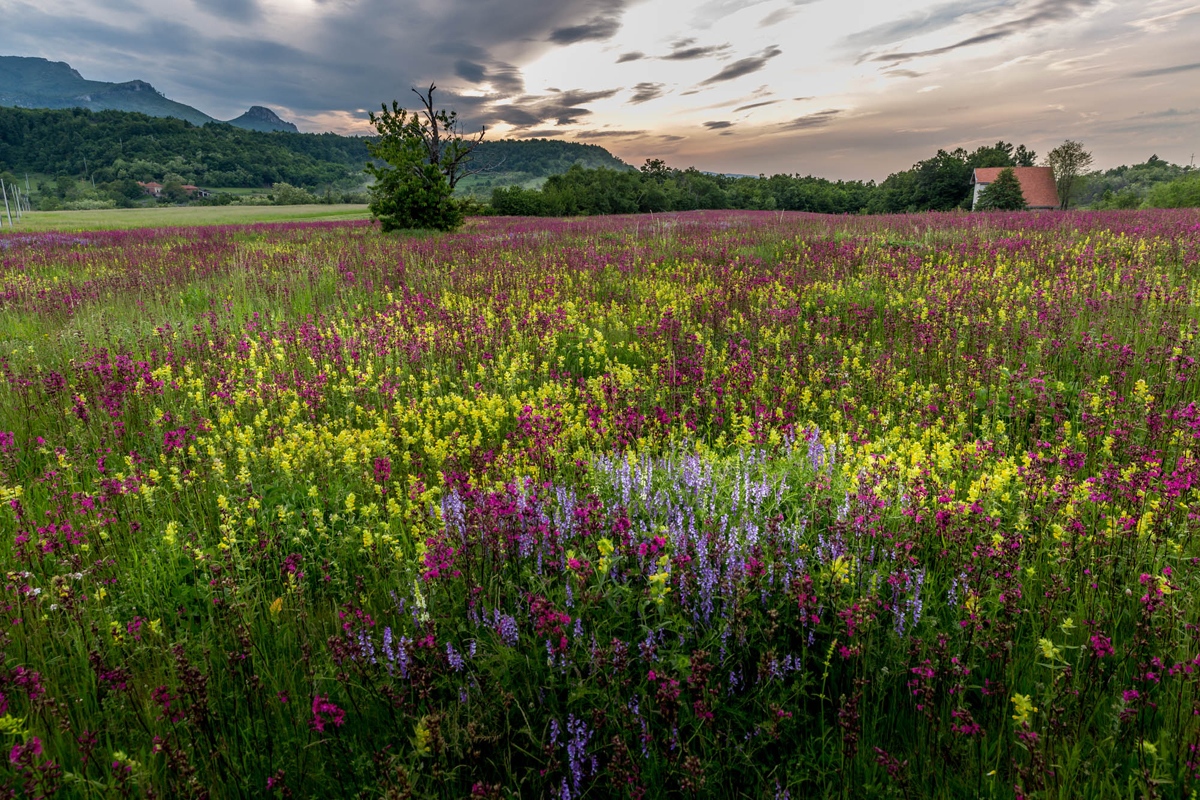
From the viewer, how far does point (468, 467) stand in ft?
13.0

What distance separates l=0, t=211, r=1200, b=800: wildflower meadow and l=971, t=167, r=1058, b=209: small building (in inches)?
2835

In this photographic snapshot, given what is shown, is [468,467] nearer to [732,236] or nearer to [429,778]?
[429,778]

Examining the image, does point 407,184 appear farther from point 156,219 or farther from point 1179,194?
point 1179,194

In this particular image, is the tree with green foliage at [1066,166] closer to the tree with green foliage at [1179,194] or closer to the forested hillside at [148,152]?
the tree with green foliage at [1179,194]

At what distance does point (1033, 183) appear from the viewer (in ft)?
214

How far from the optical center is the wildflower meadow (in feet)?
6.12

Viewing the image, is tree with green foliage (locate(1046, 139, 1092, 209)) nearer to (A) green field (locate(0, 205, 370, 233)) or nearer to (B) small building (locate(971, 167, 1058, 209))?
(B) small building (locate(971, 167, 1058, 209))

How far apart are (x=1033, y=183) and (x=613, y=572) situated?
85.0 meters

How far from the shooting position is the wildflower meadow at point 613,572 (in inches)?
73.4

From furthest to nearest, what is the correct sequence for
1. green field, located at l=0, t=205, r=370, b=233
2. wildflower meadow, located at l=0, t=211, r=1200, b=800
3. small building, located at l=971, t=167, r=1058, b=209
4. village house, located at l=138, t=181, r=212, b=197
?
1. village house, located at l=138, t=181, r=212, b=197
2. small building, located at l=971, t=167, r=1058, b=209
3. green field, located at l=0, t=205, r=370, b=233
4. wildflower meadow, located at l=0, t=211, r=1200, b=800

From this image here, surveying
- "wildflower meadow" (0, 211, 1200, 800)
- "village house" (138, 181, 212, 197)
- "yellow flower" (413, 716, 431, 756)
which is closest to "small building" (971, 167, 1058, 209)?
"wildflower meadow" (0, 211, 1200, 800)

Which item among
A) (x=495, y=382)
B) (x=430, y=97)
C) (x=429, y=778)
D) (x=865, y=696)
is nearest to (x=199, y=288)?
(x=495, y=382)

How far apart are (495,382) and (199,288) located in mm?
8529

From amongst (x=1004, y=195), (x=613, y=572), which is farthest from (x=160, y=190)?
(x=613, y=572)
